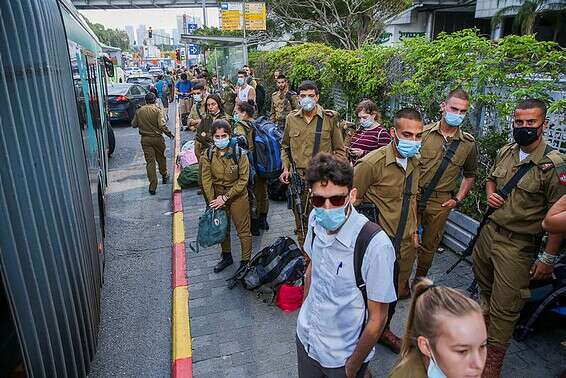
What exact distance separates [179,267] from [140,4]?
36.6 metres

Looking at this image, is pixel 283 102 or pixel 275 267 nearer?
pixel 275 267

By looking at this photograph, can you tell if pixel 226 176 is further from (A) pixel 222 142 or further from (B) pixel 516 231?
(B) pixel 516 231

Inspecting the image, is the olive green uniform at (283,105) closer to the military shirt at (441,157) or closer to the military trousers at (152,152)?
the military trousers at (152,152)

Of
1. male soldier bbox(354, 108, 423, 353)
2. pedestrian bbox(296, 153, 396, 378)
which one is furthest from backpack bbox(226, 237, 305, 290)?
pedestrian bbox(296, 153, 396, 378)

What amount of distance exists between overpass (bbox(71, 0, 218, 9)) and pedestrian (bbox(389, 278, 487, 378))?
37063 mm

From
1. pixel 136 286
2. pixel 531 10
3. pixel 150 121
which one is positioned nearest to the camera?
pixel 136 286

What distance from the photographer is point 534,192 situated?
2.98 metres

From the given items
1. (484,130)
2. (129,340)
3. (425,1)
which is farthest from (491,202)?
(425,1)

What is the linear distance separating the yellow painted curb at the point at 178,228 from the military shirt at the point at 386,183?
11.7 ft

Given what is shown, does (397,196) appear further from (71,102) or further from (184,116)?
(184,116)

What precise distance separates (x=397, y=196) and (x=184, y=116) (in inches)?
489

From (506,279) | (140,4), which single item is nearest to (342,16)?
(140,4)

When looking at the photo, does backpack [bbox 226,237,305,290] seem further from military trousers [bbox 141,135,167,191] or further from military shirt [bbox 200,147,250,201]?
military trousers [bbox 141,135,167,191]

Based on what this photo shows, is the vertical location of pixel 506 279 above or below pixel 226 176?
below
